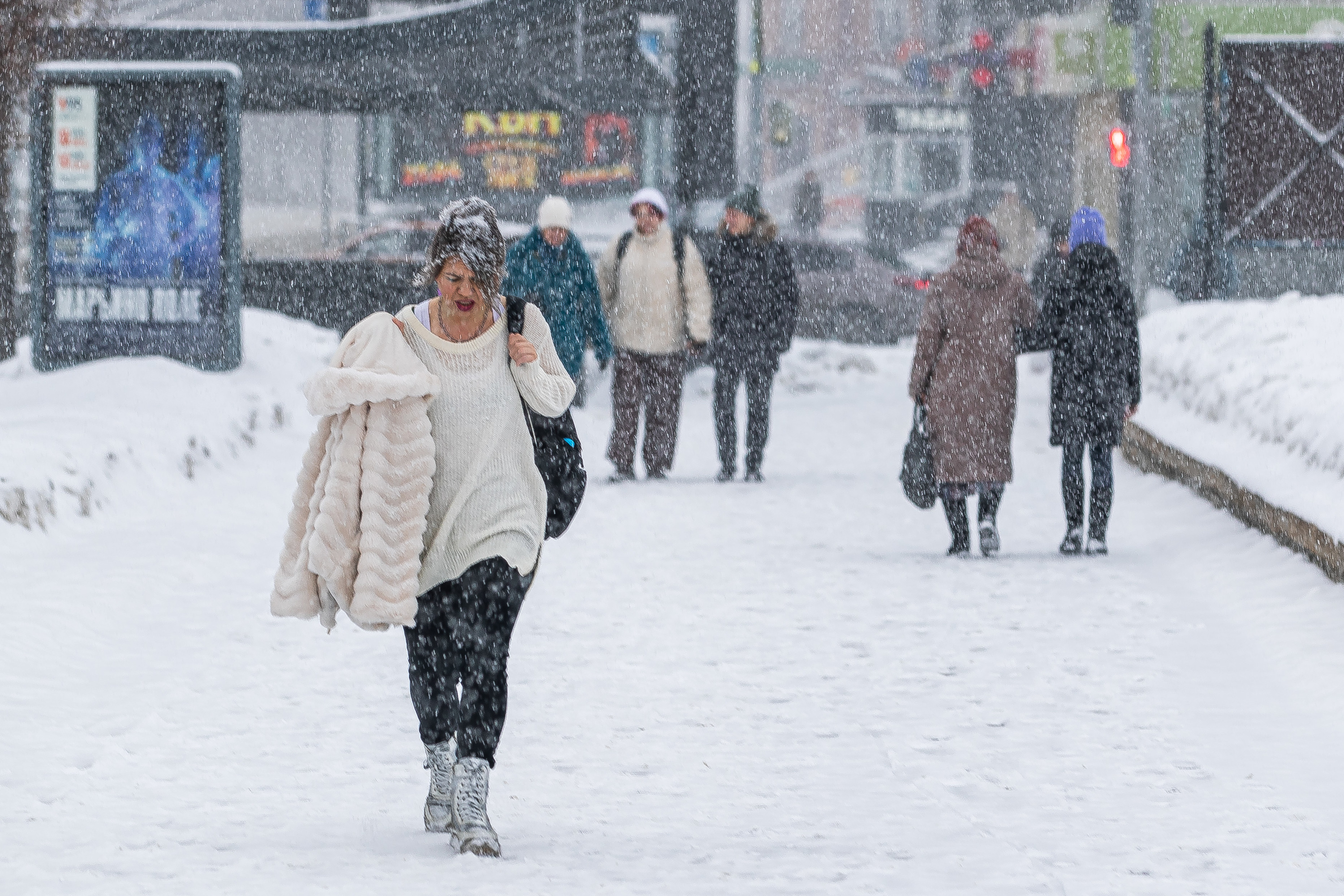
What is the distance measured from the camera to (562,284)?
39.1 feet

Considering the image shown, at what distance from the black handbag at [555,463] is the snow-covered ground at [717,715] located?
0.78 m

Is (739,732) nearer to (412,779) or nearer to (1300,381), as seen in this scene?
(412,779)

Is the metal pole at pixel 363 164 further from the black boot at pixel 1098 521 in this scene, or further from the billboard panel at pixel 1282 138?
the black boot at pixel 1098 521

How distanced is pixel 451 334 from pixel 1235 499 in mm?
6265

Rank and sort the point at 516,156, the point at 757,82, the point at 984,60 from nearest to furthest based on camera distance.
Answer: the point at 516,156 < the point at 757,82 < the point at 984,60

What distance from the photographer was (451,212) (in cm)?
488

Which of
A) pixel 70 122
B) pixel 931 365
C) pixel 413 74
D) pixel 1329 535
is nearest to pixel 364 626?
pixel 1329 535

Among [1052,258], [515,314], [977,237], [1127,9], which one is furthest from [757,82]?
[515,314]

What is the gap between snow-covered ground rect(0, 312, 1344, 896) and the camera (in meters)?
4.86

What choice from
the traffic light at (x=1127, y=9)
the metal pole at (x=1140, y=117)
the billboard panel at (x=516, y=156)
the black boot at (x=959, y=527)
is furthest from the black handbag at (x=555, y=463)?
the billboard panel at (x=516, y=156)

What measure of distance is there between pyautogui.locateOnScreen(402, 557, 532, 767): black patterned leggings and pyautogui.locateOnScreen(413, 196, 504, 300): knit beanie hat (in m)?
0.64

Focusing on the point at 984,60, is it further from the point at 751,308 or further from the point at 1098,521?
the point at 1098,521

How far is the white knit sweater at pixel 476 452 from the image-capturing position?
15.8ft

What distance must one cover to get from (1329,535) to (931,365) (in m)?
2.19
